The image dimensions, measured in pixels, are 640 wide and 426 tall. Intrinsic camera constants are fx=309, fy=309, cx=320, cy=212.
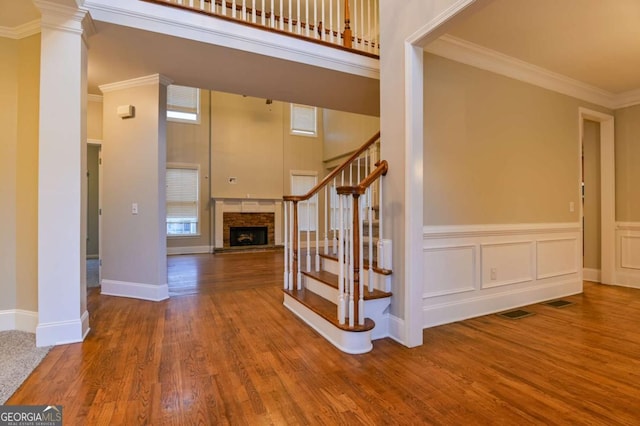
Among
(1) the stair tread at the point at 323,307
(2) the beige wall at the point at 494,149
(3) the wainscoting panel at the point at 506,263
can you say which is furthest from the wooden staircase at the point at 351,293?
(3) the wainscoting panel at the point at 506,263

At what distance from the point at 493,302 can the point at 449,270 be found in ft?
2.36

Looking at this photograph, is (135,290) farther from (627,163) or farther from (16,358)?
(627,163)

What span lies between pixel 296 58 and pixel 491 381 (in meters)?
3.23

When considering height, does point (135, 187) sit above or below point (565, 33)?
below

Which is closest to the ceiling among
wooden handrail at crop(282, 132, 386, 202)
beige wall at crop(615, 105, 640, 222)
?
beige wall at crop(615, 105, 640, 222)

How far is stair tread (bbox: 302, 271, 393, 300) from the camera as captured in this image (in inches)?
95.0

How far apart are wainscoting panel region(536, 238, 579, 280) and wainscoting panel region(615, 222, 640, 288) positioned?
1.01m

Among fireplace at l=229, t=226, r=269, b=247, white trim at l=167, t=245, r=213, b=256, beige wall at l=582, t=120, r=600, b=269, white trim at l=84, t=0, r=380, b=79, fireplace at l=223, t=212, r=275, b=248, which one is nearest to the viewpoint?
white trim at l=84, t=0, r=380, b=79

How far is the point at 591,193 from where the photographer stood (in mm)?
4473

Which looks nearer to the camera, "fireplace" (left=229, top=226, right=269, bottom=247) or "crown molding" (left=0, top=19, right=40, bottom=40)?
"crown molding" (left=0, top=19, right=40, bottom=40)

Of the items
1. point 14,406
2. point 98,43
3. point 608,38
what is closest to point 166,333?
point 14,406

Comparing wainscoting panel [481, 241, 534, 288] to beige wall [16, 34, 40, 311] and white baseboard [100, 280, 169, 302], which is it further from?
beige wall [16, 34, 40, 311]

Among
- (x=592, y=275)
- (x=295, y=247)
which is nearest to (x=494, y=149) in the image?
(x=295, y=247)

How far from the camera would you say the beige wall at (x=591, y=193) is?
4.42 meters
